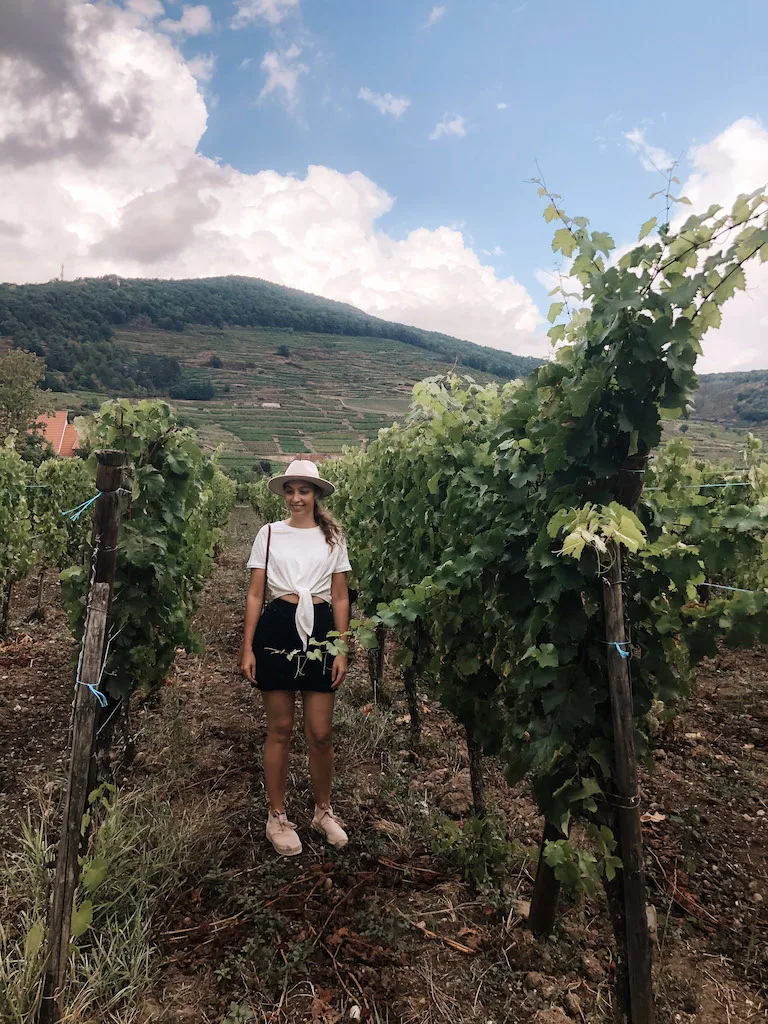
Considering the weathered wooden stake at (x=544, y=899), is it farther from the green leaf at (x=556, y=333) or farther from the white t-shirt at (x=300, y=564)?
the green leaf at (x=556, y=333)

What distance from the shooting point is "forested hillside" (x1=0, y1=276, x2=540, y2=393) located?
232 ft

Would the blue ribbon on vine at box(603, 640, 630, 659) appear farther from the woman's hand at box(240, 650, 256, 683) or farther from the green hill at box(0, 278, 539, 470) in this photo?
the green hill at box(0, 278, 539, 470)

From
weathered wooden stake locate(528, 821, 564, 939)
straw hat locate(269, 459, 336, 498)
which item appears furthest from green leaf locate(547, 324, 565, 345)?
weathered wooden stake locate(528, 821, 564, 939)

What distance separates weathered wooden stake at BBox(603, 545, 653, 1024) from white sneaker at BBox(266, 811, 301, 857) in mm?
1871

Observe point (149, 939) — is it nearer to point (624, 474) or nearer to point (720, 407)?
point (624, 474)

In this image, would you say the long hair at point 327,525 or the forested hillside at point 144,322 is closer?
the long hair at point 327,525

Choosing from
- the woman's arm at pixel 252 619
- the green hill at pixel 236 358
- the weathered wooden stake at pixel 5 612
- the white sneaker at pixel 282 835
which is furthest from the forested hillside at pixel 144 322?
the white sneaker at pixel 282 835

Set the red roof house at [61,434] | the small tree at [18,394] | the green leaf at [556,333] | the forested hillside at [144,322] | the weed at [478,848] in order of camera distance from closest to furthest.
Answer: the green leaf at [556,333] < the weed at [478,848] < the small tree at [18,394] < the red roof house at [61,434] < the forested hillside at [144,322]

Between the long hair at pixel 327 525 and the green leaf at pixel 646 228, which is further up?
the green leaf at pixel 646 228

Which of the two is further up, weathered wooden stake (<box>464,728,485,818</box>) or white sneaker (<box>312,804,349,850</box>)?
weathered wooden stake (<box>464,728,485,818</box>)

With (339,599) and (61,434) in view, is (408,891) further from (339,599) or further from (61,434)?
(61,434)

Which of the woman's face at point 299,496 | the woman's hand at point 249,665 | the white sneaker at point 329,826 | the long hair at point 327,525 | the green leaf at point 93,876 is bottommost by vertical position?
the white sneaker at point 329,826

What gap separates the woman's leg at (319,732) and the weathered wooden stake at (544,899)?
4.17 feet

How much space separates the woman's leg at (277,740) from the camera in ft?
11.5
